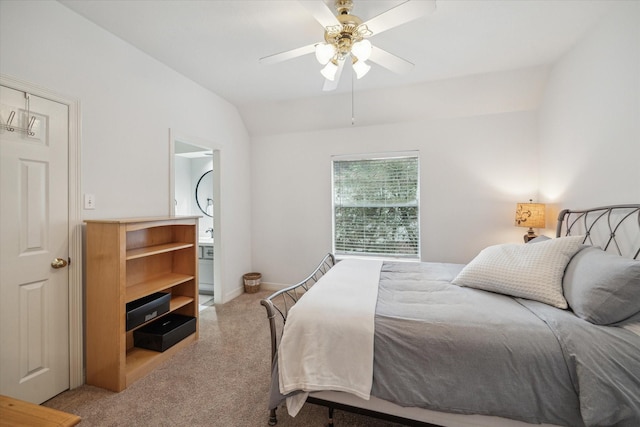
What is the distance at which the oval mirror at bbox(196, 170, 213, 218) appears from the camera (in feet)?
15.7

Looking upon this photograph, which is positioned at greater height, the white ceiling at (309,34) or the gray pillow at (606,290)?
the white ceiling at (309,34)

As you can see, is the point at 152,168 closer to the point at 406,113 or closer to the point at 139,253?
the point at 139,253

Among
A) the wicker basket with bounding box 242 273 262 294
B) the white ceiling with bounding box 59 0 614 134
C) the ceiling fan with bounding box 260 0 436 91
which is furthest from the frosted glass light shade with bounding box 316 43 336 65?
the wicker basket with bounding box 242 273 262 294

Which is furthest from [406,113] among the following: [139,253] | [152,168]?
[139,253]

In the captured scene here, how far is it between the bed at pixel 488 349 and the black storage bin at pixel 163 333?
4.15 ft

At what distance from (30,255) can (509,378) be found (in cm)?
280

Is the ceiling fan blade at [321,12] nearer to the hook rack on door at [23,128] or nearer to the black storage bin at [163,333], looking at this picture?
the hook rack on door at [23,128]

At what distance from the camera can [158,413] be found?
170 centimetres

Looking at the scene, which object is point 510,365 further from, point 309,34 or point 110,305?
point 309,34

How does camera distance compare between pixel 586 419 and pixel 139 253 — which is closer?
pixel 586 419

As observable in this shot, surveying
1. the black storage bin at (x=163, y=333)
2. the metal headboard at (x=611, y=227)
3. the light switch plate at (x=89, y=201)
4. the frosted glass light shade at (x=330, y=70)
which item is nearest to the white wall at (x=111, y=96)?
the light switch plate at (x=89, y=201)

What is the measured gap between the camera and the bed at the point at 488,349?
3.78 feet

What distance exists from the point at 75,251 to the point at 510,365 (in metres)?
2.77

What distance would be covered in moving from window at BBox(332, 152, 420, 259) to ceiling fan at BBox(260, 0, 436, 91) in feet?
5.92
